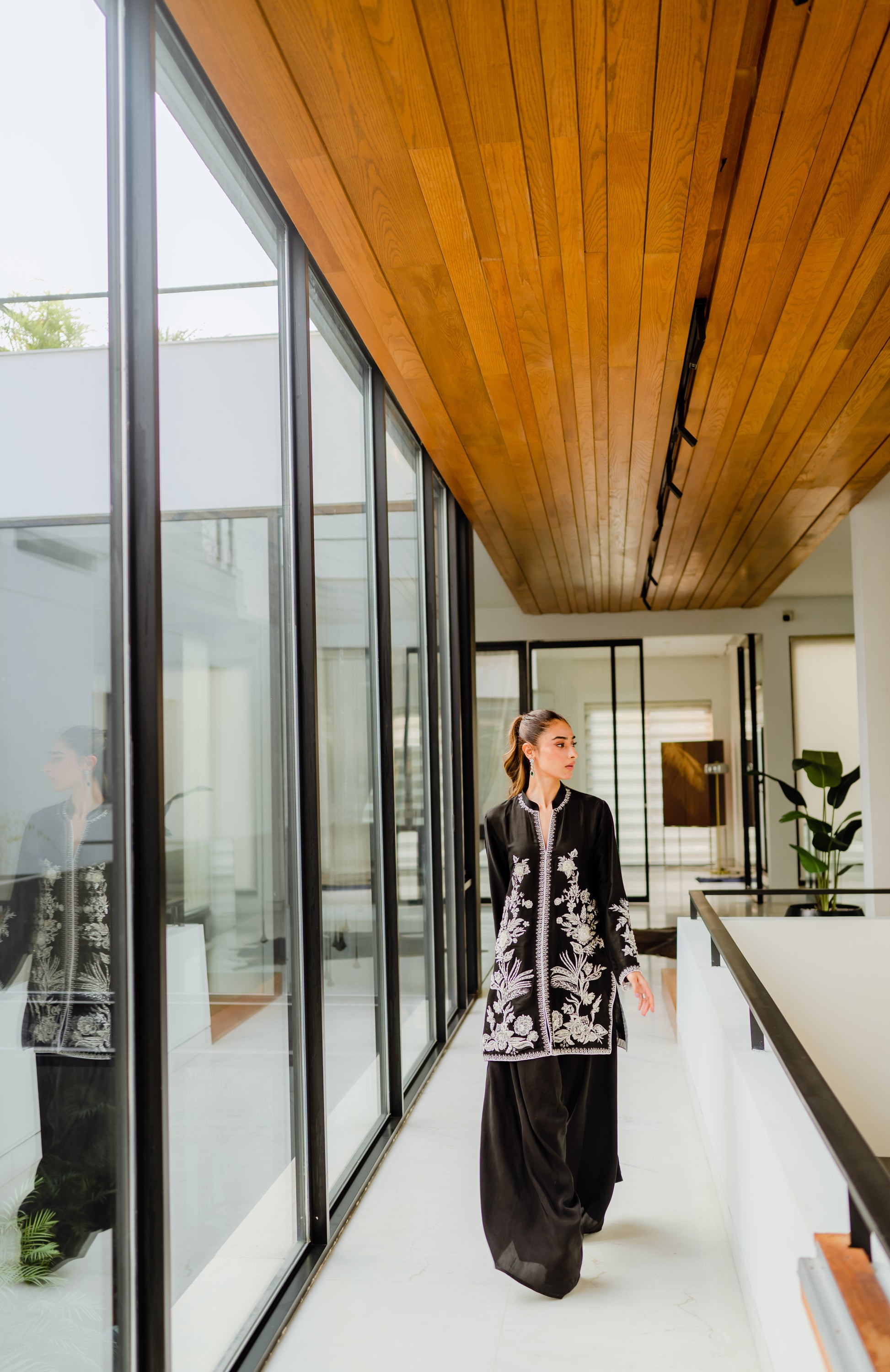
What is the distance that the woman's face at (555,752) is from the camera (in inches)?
117

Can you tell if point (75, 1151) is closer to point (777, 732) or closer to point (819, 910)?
point (819, 910)

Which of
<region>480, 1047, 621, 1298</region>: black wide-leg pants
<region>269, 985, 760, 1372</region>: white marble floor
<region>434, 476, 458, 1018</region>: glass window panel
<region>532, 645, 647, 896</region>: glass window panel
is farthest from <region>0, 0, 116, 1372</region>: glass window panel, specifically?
<region>532, 645, 647, 896</region>: glass window panel

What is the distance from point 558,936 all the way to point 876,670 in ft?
11.3

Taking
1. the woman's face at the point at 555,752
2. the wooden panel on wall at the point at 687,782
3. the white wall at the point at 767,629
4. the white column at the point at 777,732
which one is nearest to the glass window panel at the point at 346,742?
the woman's face at the point at 555,752

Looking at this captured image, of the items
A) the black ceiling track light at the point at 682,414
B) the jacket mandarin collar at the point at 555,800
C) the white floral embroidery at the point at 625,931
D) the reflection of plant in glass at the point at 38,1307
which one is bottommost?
the reflection of plant in glass at the point at 38,1307

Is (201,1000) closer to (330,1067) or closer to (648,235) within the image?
(330,1067)

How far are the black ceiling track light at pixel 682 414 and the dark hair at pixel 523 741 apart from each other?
4.31 ft

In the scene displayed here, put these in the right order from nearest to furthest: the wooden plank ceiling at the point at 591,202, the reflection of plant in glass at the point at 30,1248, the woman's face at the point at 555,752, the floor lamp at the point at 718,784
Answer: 1. the reflection of plant in glass at the point at 30,1248
2. the wooden plank ceiling at the point at 591,202
3. the woman's face at the point at 555,752
4. the floor lamp at the point at 718,784

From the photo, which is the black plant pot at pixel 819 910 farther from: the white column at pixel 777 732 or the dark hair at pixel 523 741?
the dark hair at pixel 523 741

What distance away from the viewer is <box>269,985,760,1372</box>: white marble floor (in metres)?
2.37

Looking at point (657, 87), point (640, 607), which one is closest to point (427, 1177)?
point (657, 87)

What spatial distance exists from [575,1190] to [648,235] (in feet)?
8.62

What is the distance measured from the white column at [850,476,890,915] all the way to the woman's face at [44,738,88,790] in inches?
189

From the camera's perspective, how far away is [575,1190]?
117 inches
